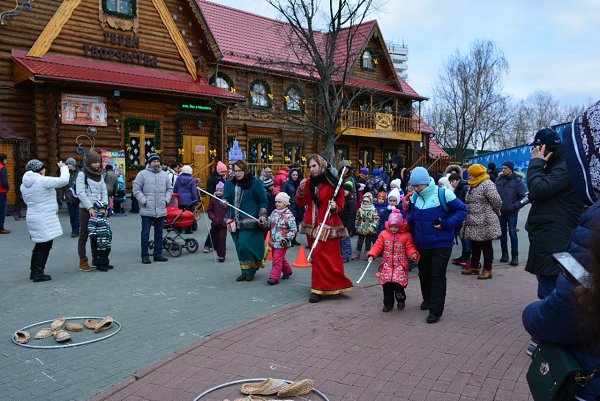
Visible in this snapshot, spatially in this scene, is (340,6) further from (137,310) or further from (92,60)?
(137,310)

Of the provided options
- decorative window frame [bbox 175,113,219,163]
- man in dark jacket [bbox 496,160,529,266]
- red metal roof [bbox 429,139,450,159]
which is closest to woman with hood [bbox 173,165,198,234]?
man in dark jacket [bbox 496,160,529,266]

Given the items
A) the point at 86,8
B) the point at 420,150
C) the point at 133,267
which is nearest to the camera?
the point at 133,267

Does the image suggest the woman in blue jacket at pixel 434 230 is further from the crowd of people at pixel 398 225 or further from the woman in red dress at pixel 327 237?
the woman in red dress at pixel 327 237

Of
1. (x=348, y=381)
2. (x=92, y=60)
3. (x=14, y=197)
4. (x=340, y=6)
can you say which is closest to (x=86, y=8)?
(x=92, y=60)

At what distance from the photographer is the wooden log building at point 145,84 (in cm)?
1642

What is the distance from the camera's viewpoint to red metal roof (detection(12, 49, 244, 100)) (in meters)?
15.6

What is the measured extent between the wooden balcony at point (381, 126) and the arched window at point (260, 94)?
4459mm

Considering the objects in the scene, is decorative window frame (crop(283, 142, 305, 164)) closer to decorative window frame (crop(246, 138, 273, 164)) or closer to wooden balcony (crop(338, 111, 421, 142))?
decorative window frame (crop(246, 138, 273, 164))

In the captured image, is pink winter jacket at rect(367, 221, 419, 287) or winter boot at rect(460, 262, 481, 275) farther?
winter boot at rect(460, 262, 481, 275)

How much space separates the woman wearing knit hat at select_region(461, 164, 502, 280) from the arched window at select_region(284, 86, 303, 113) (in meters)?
18.4

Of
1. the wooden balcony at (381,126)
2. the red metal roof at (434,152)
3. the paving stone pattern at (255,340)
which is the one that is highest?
the wooden balcony at (381,126)

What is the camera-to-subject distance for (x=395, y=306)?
6527 mm

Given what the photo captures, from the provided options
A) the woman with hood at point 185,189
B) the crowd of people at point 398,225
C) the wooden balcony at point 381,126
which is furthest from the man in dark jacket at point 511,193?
the wooden balcony at point 381,126

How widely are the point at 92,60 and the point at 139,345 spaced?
604 inches
